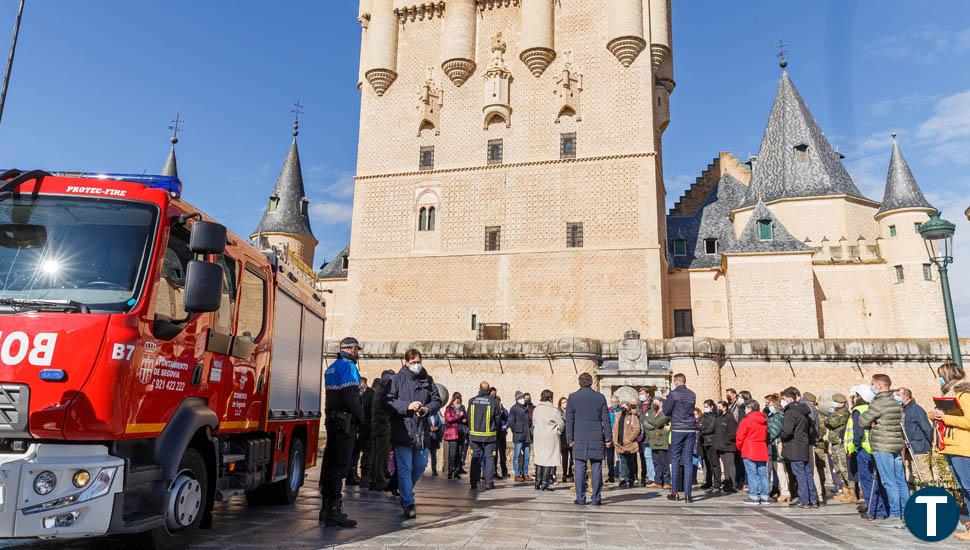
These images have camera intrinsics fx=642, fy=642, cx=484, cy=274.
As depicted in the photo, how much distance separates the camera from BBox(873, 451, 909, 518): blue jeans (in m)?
6.84

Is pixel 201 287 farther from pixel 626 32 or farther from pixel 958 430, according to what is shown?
pixel 626 32

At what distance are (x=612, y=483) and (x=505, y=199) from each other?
17.4 m

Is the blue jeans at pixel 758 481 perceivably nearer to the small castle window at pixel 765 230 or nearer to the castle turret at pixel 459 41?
the small castle window at pixel 765 230

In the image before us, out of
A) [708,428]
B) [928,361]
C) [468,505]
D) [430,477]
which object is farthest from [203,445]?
[928,361]

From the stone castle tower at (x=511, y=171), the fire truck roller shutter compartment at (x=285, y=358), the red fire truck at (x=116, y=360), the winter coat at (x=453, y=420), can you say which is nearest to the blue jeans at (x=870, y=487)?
the winter coat at (x=453, y=420)

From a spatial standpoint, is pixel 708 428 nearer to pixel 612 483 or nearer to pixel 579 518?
pixel 612 483

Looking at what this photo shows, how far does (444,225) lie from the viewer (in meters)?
28.0

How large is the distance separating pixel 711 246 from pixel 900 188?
8984 mm

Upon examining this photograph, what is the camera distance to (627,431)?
11.0 metres

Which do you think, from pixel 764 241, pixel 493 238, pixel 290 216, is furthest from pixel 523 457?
pixel 290 216

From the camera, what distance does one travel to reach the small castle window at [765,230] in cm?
2764

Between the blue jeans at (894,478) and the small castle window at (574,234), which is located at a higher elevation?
the small castle window at (574,234)

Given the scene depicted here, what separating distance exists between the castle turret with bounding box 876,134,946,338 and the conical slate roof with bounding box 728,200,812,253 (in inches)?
214

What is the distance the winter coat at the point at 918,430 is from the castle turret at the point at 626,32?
2234cm
